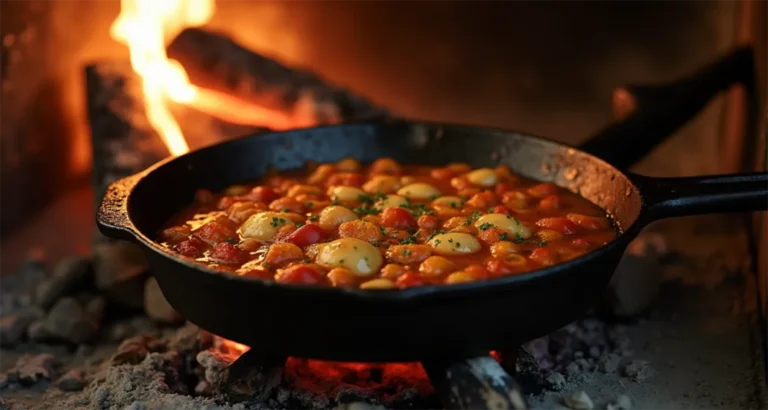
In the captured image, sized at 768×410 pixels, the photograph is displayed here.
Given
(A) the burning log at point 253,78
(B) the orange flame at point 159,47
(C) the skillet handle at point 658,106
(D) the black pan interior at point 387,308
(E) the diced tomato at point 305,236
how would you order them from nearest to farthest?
(D) the black pan interior at point 387,308 < (E) the diced tomato at point 305,236 < (C) the skillet handle at point 658,106 < (B) the orange flame at point 159,47 < (A) the burning log at point 253,78

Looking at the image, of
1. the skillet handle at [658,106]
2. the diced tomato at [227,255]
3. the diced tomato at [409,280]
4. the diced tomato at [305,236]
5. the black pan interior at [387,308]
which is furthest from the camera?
the skillet handle at [658,106]

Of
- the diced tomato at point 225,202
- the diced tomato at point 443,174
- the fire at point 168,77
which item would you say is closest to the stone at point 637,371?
the diced tomato at point 443,174

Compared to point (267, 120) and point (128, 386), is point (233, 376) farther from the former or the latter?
point (267, 120)

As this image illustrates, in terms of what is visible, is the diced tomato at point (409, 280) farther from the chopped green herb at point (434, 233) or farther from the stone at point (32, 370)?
the stone at point (32, 370)

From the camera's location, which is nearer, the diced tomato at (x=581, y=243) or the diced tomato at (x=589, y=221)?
the diced tomato at (x=581, y=243)

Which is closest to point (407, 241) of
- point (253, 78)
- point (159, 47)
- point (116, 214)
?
point (116, 214)

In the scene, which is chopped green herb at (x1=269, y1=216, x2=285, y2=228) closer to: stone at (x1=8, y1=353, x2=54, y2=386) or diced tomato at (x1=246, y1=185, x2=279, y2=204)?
diced tomato at (x1=246, y1=185, x2=279, y2=204)

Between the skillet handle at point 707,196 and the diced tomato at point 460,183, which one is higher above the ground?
the skillet handle at point 707,196
